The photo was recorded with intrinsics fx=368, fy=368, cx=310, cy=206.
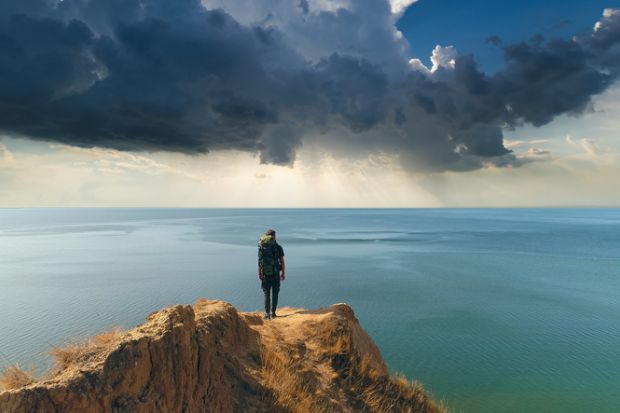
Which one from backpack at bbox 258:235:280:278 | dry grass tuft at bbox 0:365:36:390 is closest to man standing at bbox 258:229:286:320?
backpack at bbox 258:235:280:278

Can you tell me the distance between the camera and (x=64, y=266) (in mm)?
60094

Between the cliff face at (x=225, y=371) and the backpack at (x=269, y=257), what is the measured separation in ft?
5.45

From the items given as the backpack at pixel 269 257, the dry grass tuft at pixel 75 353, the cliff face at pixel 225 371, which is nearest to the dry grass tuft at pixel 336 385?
the cliff face at pixel 225 371

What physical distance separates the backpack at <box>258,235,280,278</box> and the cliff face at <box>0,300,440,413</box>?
1.66m

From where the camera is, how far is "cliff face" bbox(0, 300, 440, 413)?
587 cm

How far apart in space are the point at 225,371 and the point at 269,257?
203 inches

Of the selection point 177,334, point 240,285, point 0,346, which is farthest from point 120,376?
point 240,285

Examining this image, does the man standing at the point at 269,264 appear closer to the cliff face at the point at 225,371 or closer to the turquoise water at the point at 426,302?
the cliff face at the point at 225,371

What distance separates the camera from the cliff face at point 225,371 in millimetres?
5871

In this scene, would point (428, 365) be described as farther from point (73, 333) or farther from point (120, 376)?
point (73, 333)

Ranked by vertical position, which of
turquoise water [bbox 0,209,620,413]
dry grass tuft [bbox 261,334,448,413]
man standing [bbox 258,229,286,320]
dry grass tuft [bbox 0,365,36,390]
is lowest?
turquoise water [bbox 0,209,620,413]

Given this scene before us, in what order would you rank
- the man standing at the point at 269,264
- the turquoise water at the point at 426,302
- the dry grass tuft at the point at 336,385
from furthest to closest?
the turquoise water at the point at 426,302
the man standing at the point at 269,264
the dry grass tuft at the point at 336,385

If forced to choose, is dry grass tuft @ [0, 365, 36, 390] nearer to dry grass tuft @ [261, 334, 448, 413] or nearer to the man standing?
dry grass tuft @ [261, 334, 448, 413]

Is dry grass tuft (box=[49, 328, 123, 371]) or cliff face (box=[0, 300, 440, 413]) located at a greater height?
dry grass tuft (box=[49, 328, 123, 371])
